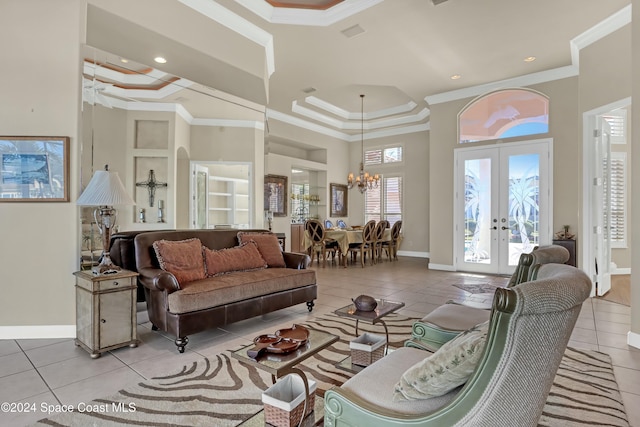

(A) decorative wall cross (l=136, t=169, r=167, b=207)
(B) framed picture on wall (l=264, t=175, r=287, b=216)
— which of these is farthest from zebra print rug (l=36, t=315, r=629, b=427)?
(B) framed picture on wall (l=264, t=175, r=287, b=216)

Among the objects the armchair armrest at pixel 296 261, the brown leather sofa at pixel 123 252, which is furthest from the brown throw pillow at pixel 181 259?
the armchair armrest at pixel 296 261

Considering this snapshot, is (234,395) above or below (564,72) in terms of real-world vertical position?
below

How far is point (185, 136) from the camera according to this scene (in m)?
4.59

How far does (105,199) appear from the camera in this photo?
9.88 feet

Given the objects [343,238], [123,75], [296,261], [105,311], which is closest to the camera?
[105,311]

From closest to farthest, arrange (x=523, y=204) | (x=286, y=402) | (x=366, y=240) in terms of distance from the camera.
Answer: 1. (x=286, y=402)
2. (x=523, y=204)
3. (x=366, y=240)

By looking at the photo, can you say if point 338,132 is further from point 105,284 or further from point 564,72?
point 105,284

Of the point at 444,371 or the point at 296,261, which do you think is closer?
the point at 444,371

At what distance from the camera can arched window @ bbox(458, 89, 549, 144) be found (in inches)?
241

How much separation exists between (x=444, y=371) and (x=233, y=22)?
4.58 m

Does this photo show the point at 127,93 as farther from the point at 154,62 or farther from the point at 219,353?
the point at 219,353

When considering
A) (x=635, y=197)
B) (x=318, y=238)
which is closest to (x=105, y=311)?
(x=635, y=197)

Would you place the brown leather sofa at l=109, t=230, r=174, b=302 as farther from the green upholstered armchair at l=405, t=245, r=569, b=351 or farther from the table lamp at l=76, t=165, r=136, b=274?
the green upholstered armchair at l=405, t=245, r=569, b=351

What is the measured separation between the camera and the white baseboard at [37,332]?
321 cm
